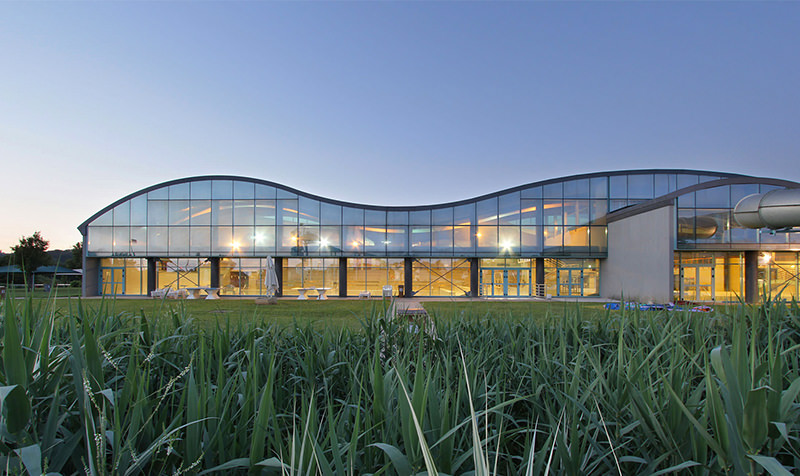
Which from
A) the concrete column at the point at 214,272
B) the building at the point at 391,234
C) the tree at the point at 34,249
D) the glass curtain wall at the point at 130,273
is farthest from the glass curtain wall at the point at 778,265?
the tree at the point at 34,249

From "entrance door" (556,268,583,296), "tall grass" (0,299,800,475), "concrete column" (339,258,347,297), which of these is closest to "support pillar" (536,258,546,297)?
"entrance door" (556,268,583,296)

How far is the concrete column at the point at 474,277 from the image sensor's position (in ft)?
99.3

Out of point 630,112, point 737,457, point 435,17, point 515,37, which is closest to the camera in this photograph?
point 737,457

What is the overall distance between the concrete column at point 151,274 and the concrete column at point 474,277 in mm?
27096

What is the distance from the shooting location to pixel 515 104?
163ft

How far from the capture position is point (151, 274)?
30266mm

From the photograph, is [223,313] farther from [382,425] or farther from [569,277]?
[569,277]

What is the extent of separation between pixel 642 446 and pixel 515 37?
1801 inches

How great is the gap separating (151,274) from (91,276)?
17.4 feet

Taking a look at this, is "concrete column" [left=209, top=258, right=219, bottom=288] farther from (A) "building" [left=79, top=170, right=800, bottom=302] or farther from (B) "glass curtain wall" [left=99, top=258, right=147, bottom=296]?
(B) "glass curtain wall" [left=99, top=258, right=147, bottom=296]

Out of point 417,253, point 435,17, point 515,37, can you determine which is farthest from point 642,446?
point 515,37

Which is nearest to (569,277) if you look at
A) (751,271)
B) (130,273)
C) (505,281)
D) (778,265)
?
(505,281)

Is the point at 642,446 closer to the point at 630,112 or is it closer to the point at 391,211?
the point at 391,211

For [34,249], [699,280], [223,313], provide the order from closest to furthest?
[223,313], [699,280], [34,249]
